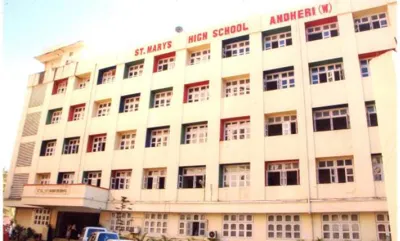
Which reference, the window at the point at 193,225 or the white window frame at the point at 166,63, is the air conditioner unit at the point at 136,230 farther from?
the white window frame at the point at 166,63

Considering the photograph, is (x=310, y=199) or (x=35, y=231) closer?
(x=310, y=199)

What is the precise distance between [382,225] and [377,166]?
8.30ft

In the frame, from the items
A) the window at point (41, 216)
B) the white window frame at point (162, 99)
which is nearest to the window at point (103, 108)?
the white window frame at point (162, 99)

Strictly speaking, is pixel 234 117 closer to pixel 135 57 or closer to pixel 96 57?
pixel 135 57

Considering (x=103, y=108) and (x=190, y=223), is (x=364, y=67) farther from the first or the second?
(x=103, y=108)

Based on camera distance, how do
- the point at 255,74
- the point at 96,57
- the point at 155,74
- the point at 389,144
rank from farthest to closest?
the point at 96,57
the point at 155,74
the point at 255,74
the point at 389,144

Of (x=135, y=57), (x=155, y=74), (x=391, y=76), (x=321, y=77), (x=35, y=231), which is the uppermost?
(x=135, y=57)

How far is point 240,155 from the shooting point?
18.9 m

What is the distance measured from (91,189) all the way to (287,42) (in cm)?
1392

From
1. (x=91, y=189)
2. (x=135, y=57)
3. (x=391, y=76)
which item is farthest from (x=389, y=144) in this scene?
(x=135, y=57)

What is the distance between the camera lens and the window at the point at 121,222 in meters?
20.9

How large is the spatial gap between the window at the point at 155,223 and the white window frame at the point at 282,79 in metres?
9.18

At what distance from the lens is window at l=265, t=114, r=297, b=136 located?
18516 millimetres

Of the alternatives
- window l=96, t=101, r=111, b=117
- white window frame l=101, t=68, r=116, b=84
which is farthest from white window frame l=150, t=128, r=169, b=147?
white window frame l=101, t=68, r=116, b=84
